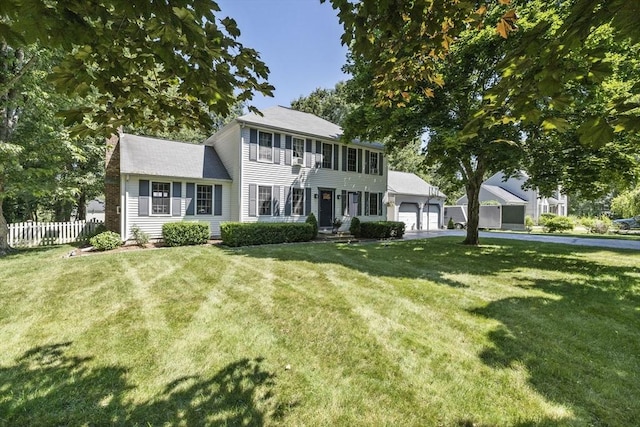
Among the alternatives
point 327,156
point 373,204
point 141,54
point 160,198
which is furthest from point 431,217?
point 141,54

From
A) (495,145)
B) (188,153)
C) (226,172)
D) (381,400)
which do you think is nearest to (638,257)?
(495,145)

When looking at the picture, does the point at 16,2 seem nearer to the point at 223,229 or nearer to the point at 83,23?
the point at 83,23

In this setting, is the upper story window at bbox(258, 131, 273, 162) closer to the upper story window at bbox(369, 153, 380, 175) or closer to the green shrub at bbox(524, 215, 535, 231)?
the upper story window at bbox(369, 153, 380, 175)

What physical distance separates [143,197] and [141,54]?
11936 millimetres

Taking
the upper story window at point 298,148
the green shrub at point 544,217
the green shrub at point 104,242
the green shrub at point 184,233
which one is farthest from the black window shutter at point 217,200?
the green shrub at point 544,217

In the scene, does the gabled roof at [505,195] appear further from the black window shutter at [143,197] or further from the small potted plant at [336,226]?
the black window shutter at [143,197]

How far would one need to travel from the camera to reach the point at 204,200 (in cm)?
1429

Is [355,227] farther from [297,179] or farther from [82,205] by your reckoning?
[82,205]

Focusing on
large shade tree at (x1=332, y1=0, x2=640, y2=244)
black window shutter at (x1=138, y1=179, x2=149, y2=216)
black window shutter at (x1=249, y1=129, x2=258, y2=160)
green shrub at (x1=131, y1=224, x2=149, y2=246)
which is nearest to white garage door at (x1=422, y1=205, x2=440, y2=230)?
black window shutter at (x1=249, y1=129, x2=258, y2=160)

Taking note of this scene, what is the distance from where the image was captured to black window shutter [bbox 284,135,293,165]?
1513cm

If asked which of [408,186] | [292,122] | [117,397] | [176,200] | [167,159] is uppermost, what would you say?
[292,122]

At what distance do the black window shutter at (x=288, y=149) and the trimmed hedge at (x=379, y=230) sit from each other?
16.1ft

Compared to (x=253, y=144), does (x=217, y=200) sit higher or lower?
lower

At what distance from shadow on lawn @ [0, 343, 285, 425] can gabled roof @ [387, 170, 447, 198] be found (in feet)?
63.5
